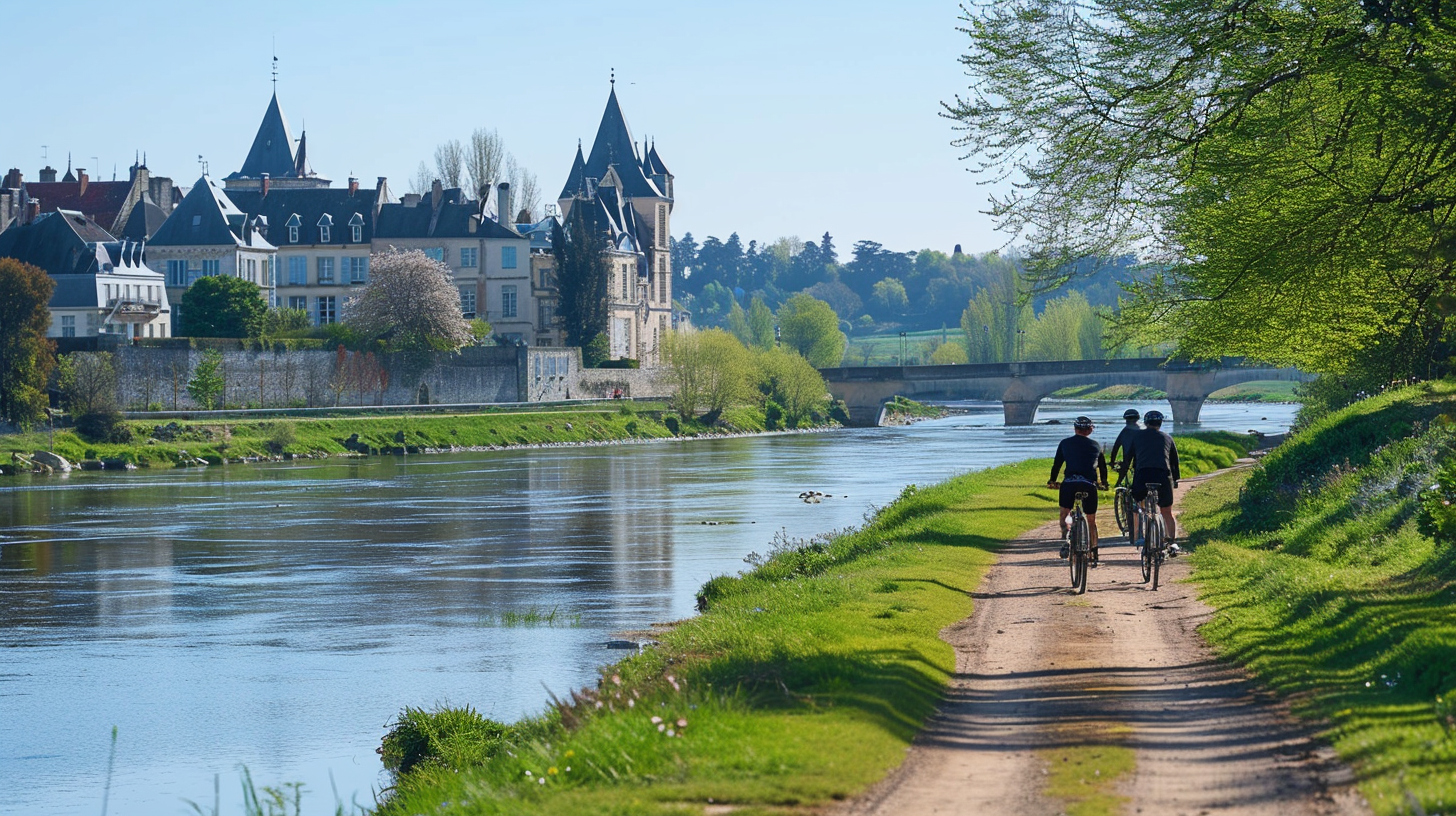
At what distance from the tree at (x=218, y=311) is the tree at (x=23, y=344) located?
16.3 m

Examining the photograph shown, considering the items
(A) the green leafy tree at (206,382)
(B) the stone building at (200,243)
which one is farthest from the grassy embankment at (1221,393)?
(A) the green leafy tree at (206,382)

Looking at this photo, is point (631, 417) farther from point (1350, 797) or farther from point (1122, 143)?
point (1350, 797)

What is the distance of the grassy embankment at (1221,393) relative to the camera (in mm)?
148000

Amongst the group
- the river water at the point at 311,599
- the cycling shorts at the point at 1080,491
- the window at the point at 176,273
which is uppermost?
the window at the point at 176,273

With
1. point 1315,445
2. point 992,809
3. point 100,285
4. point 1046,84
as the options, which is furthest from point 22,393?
point 992,809

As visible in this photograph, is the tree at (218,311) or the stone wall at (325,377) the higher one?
the tree at (218,311)

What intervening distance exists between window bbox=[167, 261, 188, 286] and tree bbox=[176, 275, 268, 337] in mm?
9936

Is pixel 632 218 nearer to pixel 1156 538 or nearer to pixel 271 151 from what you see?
pixel 271 151

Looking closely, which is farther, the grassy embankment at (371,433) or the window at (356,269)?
the window at (356,269)

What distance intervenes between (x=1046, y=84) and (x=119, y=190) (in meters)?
101

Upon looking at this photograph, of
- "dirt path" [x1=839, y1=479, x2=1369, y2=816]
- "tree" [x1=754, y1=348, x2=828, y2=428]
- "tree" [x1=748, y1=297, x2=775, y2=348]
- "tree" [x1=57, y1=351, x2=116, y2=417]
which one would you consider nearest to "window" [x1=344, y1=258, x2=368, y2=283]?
"tree" [x1=754, y1=348, x2=828, y2=428]

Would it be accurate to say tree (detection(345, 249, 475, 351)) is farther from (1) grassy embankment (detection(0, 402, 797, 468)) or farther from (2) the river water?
(2) the river water

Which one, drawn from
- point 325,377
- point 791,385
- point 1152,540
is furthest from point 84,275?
point 1152,540

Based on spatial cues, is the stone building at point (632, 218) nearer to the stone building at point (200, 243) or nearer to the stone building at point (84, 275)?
the stone building at point (200, 243)
